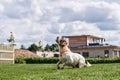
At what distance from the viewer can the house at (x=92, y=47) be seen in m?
75.5

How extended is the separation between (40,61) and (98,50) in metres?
33.1

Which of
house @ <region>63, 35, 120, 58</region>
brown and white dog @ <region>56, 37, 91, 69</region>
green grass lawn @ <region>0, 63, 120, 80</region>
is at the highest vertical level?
house @ <region>63, 35, 120, 58</region>

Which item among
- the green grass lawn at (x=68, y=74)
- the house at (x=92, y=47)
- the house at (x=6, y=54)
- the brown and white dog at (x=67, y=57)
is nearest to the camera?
the green grass lawn at (x=68, y=74)

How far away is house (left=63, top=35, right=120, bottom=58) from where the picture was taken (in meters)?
75.5

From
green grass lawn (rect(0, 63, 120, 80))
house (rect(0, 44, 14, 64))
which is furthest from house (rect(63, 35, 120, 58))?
green grass lawn (rect(0, 63, 120, 80))

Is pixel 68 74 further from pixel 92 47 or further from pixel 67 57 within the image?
pixel 92 47

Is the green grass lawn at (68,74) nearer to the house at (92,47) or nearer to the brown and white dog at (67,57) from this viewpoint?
the brown and white dog at (67,57)

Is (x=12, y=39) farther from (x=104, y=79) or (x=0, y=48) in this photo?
(x=104, y=79)

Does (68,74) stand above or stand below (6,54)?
below

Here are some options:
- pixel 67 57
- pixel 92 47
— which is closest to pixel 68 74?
A: pixel 67 57

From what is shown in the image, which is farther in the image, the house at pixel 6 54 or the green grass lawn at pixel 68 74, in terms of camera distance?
the house at pixel 6 54

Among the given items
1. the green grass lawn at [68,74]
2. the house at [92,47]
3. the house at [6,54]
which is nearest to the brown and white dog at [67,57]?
the green grass lawn at [68,74]

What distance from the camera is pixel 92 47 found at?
76.2 meters

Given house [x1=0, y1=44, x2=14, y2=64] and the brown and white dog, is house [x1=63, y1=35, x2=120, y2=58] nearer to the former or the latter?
house [x1=0, y1=44, x2=14, y2=64]
